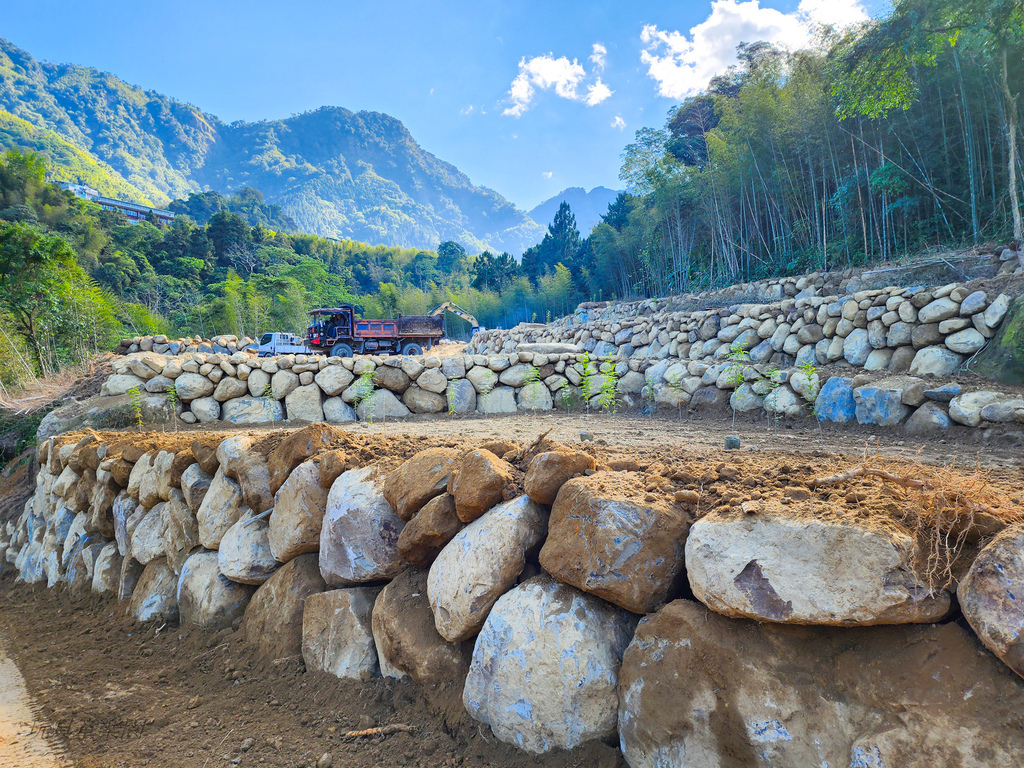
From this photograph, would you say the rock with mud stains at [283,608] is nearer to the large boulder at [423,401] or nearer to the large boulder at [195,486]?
the large boulder at [195,486]

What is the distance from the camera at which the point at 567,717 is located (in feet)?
5.33

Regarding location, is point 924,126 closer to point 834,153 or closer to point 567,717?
point 834,153

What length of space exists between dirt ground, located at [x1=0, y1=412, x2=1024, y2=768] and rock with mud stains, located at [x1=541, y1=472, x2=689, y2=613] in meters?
0.12

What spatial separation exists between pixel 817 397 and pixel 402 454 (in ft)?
13.9

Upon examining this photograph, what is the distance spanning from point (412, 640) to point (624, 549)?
1055mm

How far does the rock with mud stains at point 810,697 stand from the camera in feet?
3.60

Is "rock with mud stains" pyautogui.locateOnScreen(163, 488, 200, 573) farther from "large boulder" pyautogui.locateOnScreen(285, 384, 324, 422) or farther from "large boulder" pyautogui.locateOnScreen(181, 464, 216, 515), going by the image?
"large boulder" pyautogui.locateOnScreen(285, 384, 324, 422)

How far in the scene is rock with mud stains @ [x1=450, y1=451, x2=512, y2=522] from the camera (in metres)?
2.05

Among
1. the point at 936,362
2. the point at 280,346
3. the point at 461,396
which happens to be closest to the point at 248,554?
the point at 461,396

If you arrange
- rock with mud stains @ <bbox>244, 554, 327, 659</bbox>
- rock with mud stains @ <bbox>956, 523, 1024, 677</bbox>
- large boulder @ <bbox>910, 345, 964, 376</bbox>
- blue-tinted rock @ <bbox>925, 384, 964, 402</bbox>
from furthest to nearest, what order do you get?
1. large boulder @ <bbox>910, 345, 964, 376</bbox>
2. blue-tinted rock @ <bbox>925, 384, 964, 402</bbox>
3. rock with mud stains @ <bbox>244, 554, 327, 659</bbox>
4. rock with mud stains @ <bbox>956, 523, 1024, 677</bbox>

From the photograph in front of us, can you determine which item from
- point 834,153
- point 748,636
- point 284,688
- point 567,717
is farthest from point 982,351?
point 834,153

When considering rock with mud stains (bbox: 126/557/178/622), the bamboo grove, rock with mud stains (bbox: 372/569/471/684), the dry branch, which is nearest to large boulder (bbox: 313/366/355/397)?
rock with mud stains (bbox: 126/557/178/622)

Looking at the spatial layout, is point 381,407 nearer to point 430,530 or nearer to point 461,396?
point 461,396

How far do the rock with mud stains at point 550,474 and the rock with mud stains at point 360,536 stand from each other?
80 centimetres
